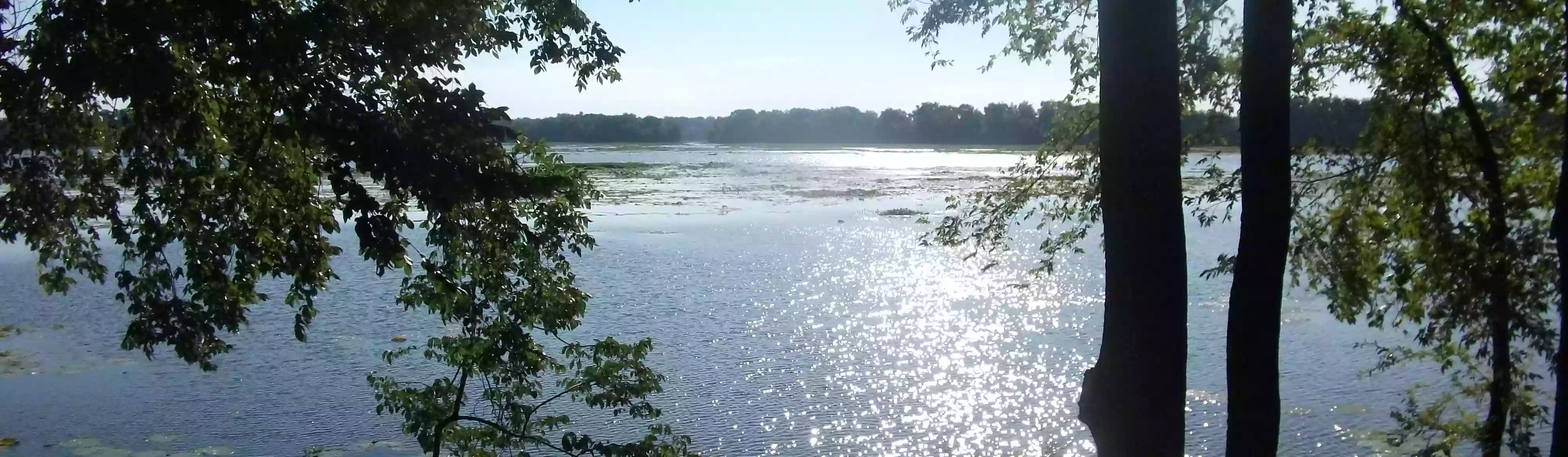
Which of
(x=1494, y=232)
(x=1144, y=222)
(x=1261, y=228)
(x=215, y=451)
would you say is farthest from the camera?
(x=215, y=451)

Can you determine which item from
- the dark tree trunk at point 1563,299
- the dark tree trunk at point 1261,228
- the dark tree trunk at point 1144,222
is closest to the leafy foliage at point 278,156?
the dark tree trunk at point 1144,222

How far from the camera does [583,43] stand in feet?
18.6

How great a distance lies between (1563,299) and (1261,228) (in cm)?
279

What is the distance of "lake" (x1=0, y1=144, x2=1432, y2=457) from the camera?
9641 mm

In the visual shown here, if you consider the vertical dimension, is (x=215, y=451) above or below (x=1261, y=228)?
below

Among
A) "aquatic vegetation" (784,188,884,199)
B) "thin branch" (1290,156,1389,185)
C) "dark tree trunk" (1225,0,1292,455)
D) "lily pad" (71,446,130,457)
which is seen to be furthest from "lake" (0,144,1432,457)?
"aquatic vegetation" (784,188,884,199)

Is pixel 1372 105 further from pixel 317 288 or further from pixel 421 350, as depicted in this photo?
pixel 421 350

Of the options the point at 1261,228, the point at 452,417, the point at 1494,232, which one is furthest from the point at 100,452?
the point at 1494,232

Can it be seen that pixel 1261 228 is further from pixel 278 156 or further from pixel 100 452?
pixel 100 452

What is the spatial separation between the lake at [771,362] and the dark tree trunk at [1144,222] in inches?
197

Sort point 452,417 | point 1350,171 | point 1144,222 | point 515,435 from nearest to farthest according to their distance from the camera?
point 1144,222, point 452,417, point 515,435, point 1350,171

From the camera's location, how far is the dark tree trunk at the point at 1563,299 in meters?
5.70

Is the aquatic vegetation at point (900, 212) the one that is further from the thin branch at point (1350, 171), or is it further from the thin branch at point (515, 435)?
the thin branch at point (515, 435)

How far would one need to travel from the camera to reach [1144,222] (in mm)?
4359
